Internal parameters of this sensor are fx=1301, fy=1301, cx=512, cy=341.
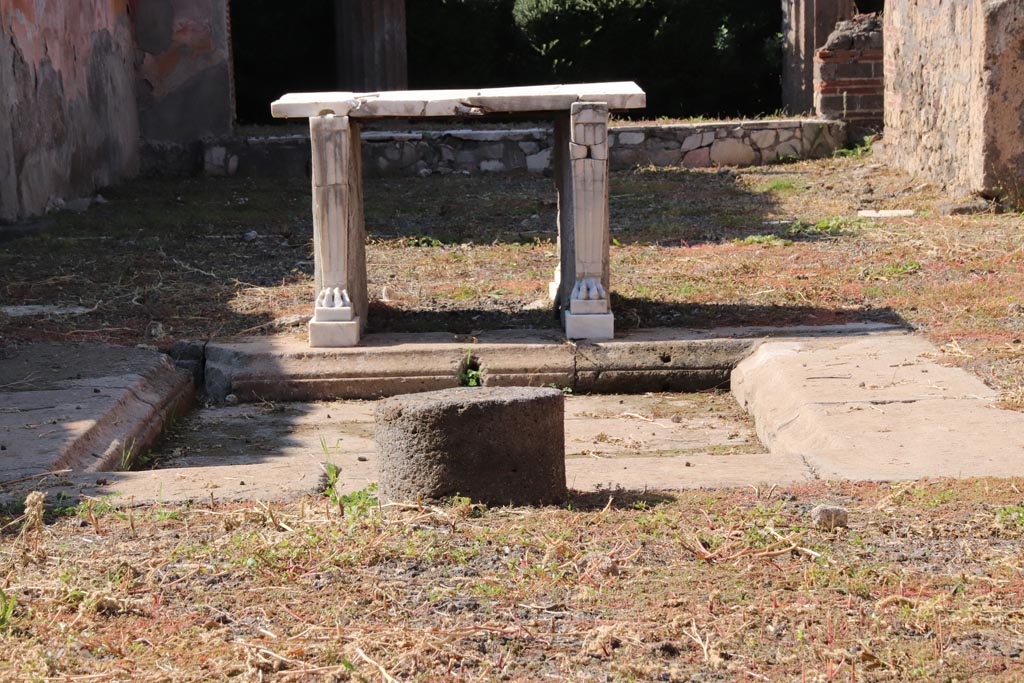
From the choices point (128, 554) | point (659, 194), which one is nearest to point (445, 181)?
point (659, 194)

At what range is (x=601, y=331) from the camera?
663 cm

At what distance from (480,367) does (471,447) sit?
100 inches

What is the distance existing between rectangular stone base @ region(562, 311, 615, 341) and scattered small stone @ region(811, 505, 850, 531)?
2945 mm

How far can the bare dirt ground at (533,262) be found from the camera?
23.2 feet

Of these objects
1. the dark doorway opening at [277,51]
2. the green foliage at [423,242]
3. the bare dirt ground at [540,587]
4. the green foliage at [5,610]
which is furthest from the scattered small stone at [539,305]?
the dark doorway opening at [277,51]

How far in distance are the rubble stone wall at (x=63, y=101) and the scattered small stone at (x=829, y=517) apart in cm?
804

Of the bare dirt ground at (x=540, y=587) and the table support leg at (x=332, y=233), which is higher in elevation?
the table support leg at (x=332, y=233)

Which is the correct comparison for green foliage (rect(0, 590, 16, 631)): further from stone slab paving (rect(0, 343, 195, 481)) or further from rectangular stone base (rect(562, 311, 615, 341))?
rectangular stone base (rect(562, 311, 615, 341))

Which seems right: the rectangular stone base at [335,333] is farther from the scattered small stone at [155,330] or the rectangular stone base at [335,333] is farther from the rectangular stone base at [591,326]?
the rectangular stone base at [591,326]

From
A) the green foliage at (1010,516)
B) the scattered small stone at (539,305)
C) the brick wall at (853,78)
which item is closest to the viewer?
the green foliage at (1010,516)

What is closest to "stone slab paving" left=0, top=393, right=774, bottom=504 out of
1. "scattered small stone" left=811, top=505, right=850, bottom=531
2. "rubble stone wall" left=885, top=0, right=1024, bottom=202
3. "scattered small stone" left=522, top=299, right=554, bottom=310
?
"scattered small stone" left=811, top=505, right=850, bottom=531

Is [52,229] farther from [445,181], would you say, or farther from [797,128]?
[797,128]

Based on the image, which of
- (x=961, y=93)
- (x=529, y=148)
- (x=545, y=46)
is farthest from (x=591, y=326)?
(x=545, y=46)

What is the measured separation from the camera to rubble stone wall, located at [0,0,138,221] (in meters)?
10.3
